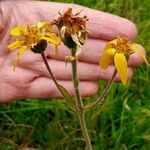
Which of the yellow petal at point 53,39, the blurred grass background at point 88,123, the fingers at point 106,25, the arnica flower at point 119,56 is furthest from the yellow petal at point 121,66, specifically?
the fingers at point 106,25

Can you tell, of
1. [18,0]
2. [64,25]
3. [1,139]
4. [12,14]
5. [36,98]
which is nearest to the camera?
[64,25]

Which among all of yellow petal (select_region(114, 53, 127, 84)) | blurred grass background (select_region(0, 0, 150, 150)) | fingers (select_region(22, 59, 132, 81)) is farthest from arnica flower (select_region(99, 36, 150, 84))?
fingers (select_region(22, 59, 132, 81))

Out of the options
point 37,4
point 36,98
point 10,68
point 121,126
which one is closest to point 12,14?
point 37,4

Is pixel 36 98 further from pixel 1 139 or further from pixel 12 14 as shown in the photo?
pixel 12 14

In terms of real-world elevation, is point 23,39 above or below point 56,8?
above

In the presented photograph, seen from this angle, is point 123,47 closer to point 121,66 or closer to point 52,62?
point 121,66

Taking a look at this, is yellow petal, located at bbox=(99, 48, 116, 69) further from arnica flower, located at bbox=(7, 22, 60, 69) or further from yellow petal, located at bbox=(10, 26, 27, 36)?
yellow petal, located at bbox=(10, 26, 27, 36)

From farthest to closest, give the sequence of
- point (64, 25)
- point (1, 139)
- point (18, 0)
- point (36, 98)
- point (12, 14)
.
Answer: point (18, 0), point (12, 14), point (36, 98), point (1, 139), point (64, 25)
